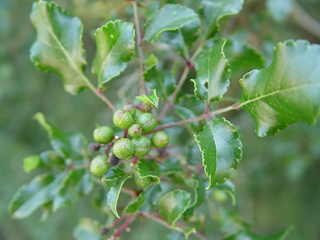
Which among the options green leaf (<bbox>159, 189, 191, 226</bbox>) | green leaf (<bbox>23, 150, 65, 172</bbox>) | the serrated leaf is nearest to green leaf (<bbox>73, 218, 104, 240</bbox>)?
green leaf (<bbox>23, 150, 65, 172</bbox>)

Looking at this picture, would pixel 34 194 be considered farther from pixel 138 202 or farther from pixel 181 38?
pixel 181 38

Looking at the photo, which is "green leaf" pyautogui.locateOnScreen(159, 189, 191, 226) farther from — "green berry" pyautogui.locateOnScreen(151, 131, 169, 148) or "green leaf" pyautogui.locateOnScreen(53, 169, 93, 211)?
"green leaf" pyautogui.locateOnScreen(53, 169, 93, 211)

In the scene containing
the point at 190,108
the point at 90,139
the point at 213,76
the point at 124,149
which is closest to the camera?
the point at 124,149

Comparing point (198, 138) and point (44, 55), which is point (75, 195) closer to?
point (44, 55)

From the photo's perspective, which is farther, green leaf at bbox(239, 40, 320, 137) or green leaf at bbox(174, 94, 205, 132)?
green leaf at bbox(174, 94, 205, 132)

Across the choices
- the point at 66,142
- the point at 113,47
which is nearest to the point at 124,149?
the point at 113,47

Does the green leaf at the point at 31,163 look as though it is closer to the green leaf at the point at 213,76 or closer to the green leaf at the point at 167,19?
the green leaf at the point at 167,19

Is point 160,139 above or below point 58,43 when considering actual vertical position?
below
